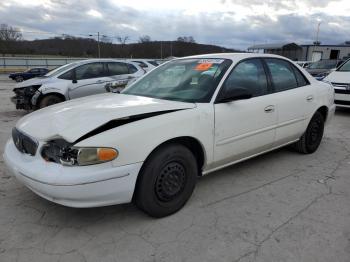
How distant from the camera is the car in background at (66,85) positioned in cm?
838

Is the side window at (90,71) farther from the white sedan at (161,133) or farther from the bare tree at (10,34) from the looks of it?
the bare tree at (10,34)

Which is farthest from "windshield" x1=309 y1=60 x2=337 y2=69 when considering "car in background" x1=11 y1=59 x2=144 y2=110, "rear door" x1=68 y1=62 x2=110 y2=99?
"rear door" x1=68 y1=62 x2=110 y2=99

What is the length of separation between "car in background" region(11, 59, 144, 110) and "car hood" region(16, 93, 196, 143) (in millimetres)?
4870

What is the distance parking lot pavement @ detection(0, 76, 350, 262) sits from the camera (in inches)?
100

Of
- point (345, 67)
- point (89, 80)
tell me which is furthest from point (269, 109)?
point (345, 67)

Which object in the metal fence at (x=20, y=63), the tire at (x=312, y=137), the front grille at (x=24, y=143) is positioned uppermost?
the front grille at (x=24, y=143)

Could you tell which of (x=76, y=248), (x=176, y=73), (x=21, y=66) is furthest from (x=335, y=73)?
(x=21, y=66)

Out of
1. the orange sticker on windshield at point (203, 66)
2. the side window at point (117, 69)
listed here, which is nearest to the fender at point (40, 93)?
the side window at point (117, 69)

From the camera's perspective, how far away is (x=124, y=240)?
2719 millimetres

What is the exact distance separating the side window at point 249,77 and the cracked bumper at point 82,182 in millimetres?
1583

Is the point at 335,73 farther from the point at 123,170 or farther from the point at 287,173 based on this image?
the point at 123,170

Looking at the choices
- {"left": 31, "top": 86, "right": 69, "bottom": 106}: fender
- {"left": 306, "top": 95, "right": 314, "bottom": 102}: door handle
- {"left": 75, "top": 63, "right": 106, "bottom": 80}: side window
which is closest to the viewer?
{"left": 306, "top": 95, "right": 314, "bottom": 102}: door handle

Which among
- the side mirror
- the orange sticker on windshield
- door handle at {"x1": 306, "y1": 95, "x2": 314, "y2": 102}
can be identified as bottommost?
door handle at {"x1": 306, "y1": 95, "x2": 314, "y2": 102}

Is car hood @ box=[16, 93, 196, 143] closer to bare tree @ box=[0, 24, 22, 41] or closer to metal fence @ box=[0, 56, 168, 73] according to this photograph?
metal fence @ box=[0, 56, 168, 73]
